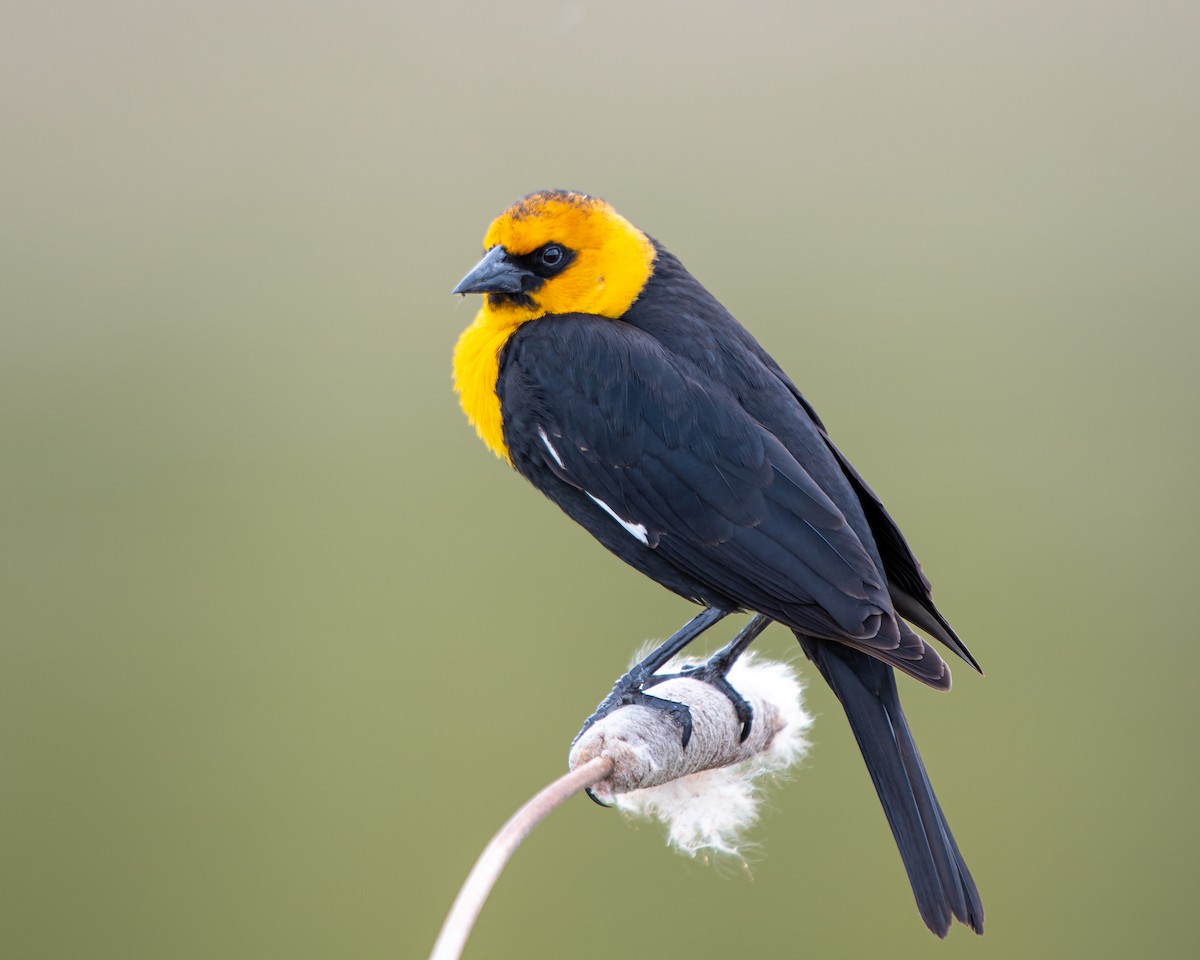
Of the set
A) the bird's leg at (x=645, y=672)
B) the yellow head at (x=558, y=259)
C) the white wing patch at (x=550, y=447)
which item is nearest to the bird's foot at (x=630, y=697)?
the bird's leg at (x=645, y=672)

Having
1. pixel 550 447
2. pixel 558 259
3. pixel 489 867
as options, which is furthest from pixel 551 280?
pixel 489 867

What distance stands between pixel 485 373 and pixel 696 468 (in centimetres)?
37

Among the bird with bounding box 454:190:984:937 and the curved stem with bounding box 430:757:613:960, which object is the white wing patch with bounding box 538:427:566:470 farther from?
the curved stem with bounding box 430:757:613:960

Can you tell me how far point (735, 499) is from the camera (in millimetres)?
1756

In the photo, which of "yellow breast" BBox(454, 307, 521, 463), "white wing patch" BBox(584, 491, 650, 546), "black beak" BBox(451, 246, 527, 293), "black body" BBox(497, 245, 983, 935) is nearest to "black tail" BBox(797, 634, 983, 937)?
"black body" BBox(497, 245, 983, 935)

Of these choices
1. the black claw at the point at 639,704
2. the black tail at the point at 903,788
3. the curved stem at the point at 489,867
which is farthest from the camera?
the black claw at the point at 639,704

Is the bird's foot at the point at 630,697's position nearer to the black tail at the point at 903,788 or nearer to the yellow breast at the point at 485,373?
the black tail at the point at 903,788

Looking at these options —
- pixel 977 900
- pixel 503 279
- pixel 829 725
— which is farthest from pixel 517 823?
pixel 829 725

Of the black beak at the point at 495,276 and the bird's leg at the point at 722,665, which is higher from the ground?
the black beak at the point at 495,276

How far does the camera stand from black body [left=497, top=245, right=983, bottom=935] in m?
1.67

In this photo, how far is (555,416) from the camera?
5.95ft

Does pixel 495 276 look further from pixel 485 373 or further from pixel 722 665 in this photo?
pixel 722 665

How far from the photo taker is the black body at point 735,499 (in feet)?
5.47

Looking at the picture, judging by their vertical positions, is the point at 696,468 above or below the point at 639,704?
above
